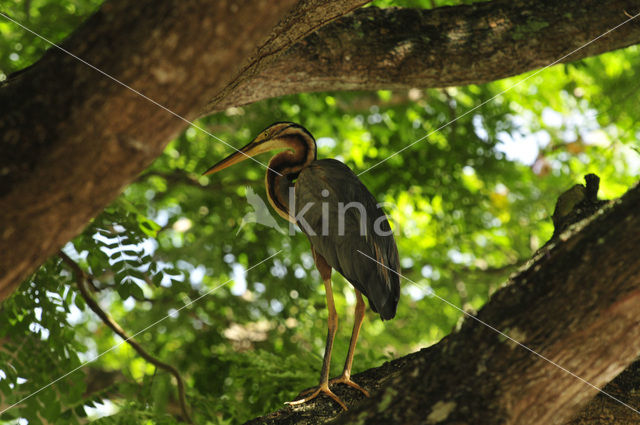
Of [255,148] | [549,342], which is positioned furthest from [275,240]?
[549,342]

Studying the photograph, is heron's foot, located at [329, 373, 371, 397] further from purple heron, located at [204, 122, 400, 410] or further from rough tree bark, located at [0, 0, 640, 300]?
rough tree bark, located at [0, 0, 640, 300]

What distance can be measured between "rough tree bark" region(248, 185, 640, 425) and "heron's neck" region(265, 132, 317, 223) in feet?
5.98

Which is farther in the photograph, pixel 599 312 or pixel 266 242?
pixel 266 242

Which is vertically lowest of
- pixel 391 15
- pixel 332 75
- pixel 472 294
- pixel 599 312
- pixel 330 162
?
pixel 472 294

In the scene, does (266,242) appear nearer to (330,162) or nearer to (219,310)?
(219,310)

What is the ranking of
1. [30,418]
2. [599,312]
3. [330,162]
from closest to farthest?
[599,312] < [330,162] < [30,418]

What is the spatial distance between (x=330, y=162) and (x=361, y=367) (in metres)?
1.82

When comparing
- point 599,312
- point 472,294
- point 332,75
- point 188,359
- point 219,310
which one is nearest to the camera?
point 599,312

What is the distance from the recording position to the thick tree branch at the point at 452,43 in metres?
4.30

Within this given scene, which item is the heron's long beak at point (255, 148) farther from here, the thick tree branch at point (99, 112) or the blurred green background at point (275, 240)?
the thick tree branch at point (99, 112)

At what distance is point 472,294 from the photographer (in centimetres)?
859

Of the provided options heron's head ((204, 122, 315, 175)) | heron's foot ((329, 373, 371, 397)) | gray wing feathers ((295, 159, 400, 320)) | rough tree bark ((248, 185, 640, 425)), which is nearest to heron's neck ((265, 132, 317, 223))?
heron's head ((204, 122, 315, 175))

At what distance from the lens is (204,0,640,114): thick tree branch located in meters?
4.30

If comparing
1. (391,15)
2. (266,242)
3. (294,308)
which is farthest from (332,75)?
(294,308)
